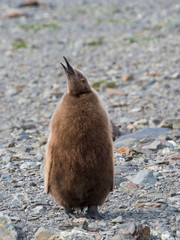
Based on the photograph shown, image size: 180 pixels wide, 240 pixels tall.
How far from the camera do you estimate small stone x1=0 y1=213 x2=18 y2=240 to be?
4254 mm

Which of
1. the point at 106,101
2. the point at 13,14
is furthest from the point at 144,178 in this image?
the point at 13,14

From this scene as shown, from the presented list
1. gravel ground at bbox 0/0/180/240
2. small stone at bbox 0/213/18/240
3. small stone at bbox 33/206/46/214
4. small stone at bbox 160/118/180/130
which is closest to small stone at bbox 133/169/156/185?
gravel ground at bbox 0/0/180/240

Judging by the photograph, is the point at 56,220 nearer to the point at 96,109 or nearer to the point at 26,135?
the point at 96,109

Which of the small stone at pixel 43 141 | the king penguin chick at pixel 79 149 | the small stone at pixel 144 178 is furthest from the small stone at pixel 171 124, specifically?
the king penguin chick at pixel 79 149

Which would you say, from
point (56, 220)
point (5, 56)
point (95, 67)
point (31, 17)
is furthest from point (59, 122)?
point (31, 17)

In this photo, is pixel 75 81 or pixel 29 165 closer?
pixel 75 81

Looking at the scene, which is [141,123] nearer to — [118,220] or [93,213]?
[93,213]

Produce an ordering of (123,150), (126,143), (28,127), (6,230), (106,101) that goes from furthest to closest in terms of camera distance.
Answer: (106,101) → (28,127) → (126,143) → (123,150) → (6,230)

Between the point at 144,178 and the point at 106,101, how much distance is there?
180 inches

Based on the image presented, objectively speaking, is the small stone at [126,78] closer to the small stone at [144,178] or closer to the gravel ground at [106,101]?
the gravel ground at [106,101]

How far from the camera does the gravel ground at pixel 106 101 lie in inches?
183

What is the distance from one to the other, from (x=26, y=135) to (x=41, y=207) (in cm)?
311

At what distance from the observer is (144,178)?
5.55 meters

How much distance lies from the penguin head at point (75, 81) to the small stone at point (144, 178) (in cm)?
145
